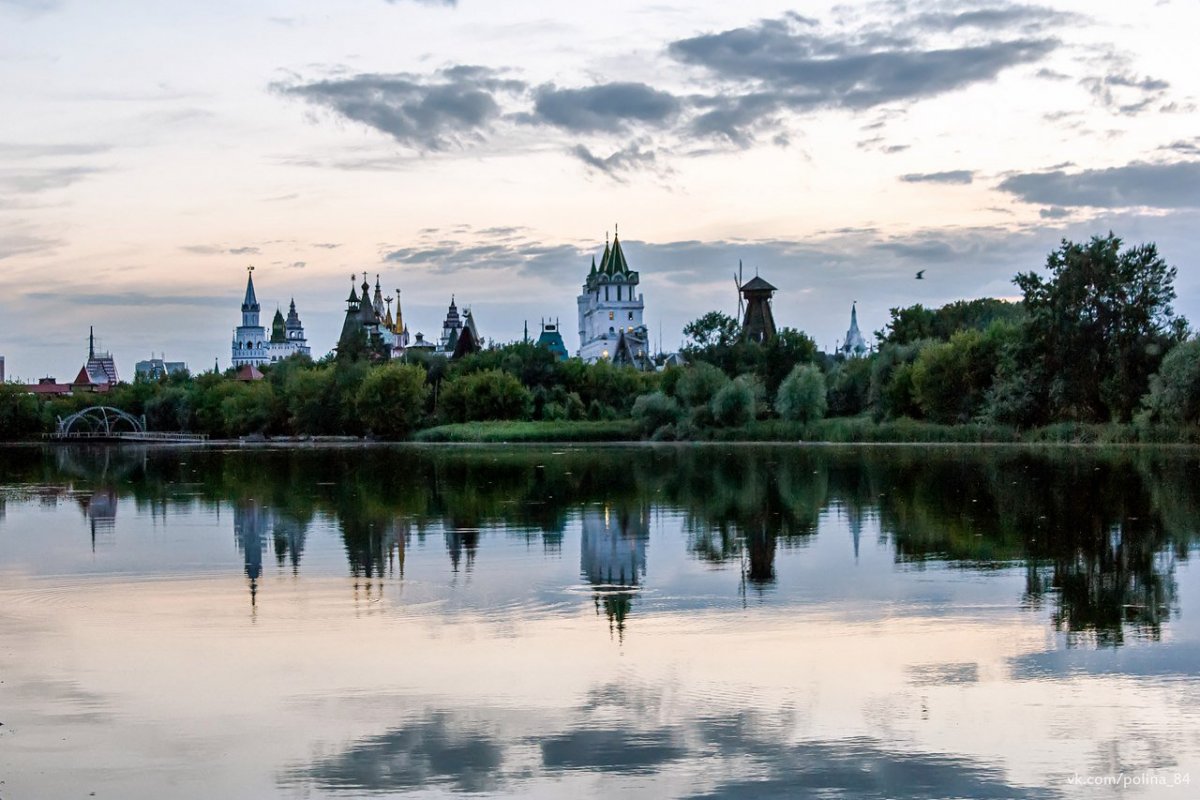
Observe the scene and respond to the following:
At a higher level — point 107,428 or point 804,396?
point 804,396

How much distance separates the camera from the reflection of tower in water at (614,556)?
65.2 feet

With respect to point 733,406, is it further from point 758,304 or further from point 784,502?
point 758,304

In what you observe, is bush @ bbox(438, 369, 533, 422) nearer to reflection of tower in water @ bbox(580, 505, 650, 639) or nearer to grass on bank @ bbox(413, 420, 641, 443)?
grass on bank @ bbox(413, 420, 641, 443)

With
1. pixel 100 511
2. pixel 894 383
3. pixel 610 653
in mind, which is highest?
pixel 894 383

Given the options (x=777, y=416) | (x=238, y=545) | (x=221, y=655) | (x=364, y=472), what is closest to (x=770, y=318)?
(x=777, y=416)

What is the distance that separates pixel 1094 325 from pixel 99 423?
324 feet

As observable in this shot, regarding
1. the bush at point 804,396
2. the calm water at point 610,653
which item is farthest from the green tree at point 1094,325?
the calm water at point 610,653

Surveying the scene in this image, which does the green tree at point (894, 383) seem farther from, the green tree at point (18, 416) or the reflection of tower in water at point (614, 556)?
the green tree at point (18, 416)

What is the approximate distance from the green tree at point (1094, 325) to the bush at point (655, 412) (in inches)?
931

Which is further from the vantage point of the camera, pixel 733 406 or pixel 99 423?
pixel 99 423

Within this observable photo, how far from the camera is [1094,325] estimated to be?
242 ft

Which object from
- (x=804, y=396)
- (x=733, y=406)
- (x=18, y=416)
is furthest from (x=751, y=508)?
(x=18, y=416)

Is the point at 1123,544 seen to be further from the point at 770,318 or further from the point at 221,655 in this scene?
the point at 770,318

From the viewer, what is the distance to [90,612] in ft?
64.3
